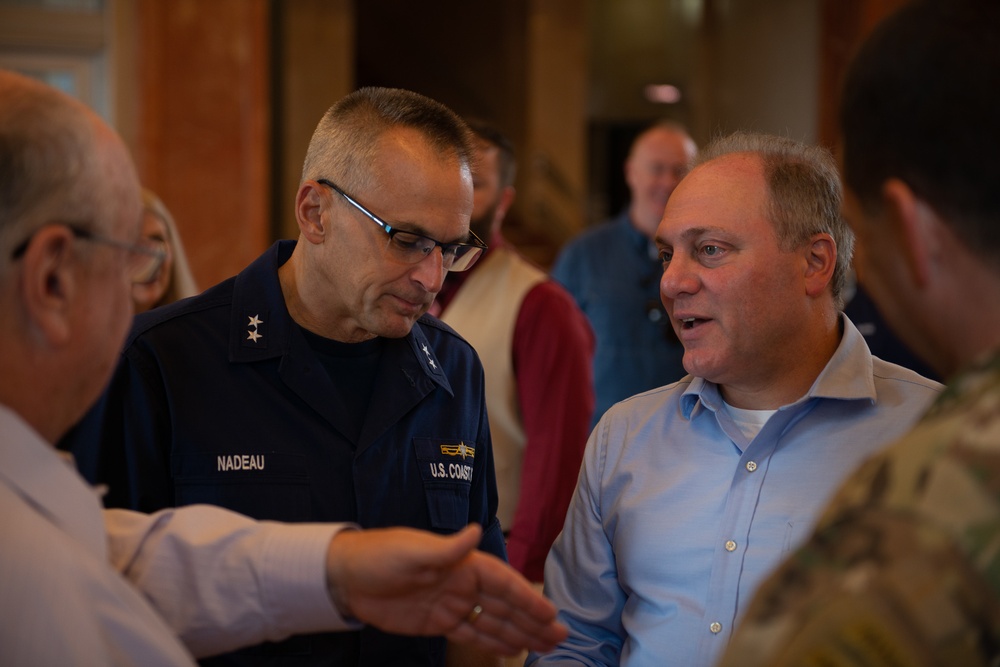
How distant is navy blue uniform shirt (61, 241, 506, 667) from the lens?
1898mm

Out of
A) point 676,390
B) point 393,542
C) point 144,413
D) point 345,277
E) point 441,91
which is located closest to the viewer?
point 393,542

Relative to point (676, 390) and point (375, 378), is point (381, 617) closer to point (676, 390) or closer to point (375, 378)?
point (375, 378)

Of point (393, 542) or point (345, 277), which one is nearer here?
point (393, 542)

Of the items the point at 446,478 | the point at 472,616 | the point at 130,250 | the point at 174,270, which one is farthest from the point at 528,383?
the point at 130,250

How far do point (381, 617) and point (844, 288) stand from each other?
1360mm

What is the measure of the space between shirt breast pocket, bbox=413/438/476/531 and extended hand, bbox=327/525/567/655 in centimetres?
50

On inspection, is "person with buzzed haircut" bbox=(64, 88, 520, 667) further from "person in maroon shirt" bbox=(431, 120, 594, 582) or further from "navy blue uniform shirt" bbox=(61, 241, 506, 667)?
"person in maroon shirt" bbox=(431, 120, 594, 582)

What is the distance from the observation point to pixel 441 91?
598 inches

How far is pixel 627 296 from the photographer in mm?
4637

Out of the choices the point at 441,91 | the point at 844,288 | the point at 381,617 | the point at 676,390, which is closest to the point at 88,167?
the point at 381,617

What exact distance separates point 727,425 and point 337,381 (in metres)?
0.82

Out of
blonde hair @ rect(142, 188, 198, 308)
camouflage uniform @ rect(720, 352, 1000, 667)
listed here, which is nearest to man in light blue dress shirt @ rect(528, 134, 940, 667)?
camouflage uniform @ rect(720, 352, 1000, 667)

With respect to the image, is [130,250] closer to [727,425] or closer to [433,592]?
[433,592]

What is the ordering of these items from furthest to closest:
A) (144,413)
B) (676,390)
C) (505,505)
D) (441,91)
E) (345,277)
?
1. (441,91)
2. (505,505)
3. (676,390)
4. (345,277)
5. (144,413)
